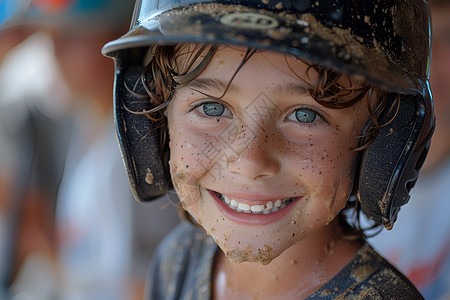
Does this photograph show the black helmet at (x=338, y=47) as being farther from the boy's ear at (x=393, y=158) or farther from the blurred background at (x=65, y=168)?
the blurred background at (x=65, y=168)

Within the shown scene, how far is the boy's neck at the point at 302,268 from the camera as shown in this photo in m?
0.97

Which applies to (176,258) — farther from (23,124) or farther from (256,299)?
(23,124)

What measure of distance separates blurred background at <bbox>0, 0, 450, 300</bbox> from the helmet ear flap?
2.74ft

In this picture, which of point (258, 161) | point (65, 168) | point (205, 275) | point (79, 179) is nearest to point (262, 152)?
point (258, 161)

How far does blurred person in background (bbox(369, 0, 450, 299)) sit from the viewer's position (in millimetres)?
1652

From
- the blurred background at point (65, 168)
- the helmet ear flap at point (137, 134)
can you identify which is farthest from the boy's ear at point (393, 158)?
the blurred background at point (65, 168)

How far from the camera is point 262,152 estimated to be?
82cm

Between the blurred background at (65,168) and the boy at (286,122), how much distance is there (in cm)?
90

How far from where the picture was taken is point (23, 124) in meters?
2.46

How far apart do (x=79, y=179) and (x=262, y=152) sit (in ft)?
4.97

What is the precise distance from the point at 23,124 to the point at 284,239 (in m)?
1.93

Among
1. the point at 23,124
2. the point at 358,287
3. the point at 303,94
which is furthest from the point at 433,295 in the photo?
the point at 23,124

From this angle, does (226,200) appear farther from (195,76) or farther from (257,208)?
(195,76)

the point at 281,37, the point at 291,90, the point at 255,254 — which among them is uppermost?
the point at 281,37
